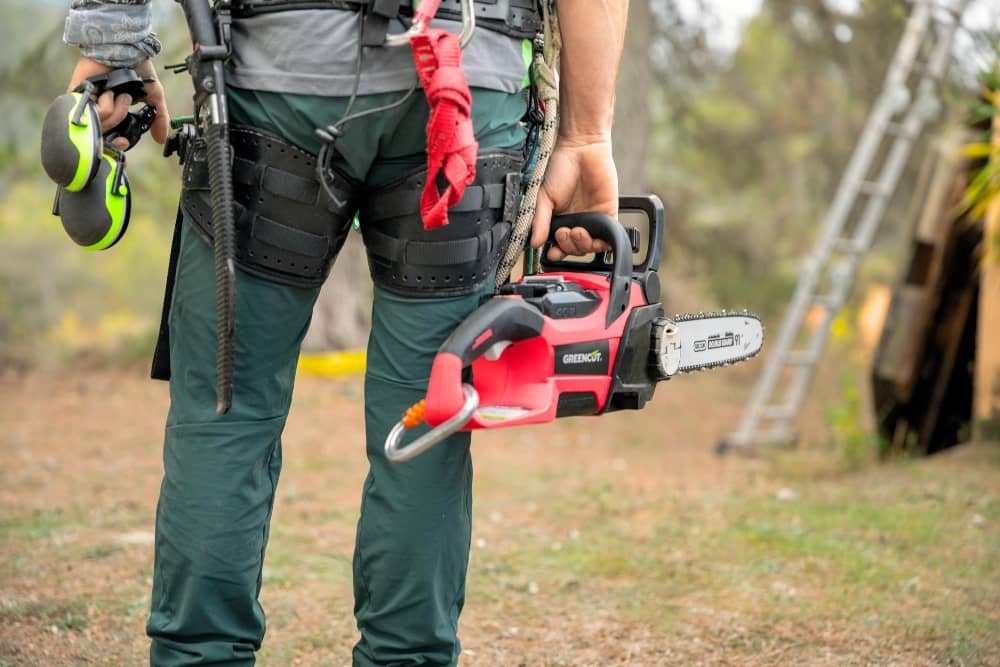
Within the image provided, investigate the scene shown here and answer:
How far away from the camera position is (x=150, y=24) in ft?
→ 6.26

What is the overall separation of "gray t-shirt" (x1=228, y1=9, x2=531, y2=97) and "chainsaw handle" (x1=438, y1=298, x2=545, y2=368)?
0.40 metres

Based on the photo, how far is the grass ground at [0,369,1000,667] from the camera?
3.10m

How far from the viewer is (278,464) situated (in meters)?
2.06

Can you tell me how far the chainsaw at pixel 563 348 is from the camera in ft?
5.84

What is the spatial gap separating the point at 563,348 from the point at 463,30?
0.61 meters

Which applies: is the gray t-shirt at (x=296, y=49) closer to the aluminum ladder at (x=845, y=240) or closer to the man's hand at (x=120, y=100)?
the man's hand at (x=120, y=100)

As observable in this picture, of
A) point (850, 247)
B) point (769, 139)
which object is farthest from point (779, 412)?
point (769, 139)

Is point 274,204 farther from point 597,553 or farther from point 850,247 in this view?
point 850,247

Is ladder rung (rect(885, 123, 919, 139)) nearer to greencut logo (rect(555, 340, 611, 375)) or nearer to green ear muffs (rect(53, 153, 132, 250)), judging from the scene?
greencut logo (rect(555, 340, 611, 375))

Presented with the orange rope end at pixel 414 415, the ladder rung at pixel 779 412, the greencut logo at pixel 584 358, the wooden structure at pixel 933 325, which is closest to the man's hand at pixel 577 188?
the greencut logo at pixel 584 358

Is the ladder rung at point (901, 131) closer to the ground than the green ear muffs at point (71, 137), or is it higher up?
closer to the ground

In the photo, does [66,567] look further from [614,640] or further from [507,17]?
[507,17]

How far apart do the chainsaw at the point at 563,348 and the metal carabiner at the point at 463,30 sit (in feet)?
1.52

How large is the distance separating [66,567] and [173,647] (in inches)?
82.5
